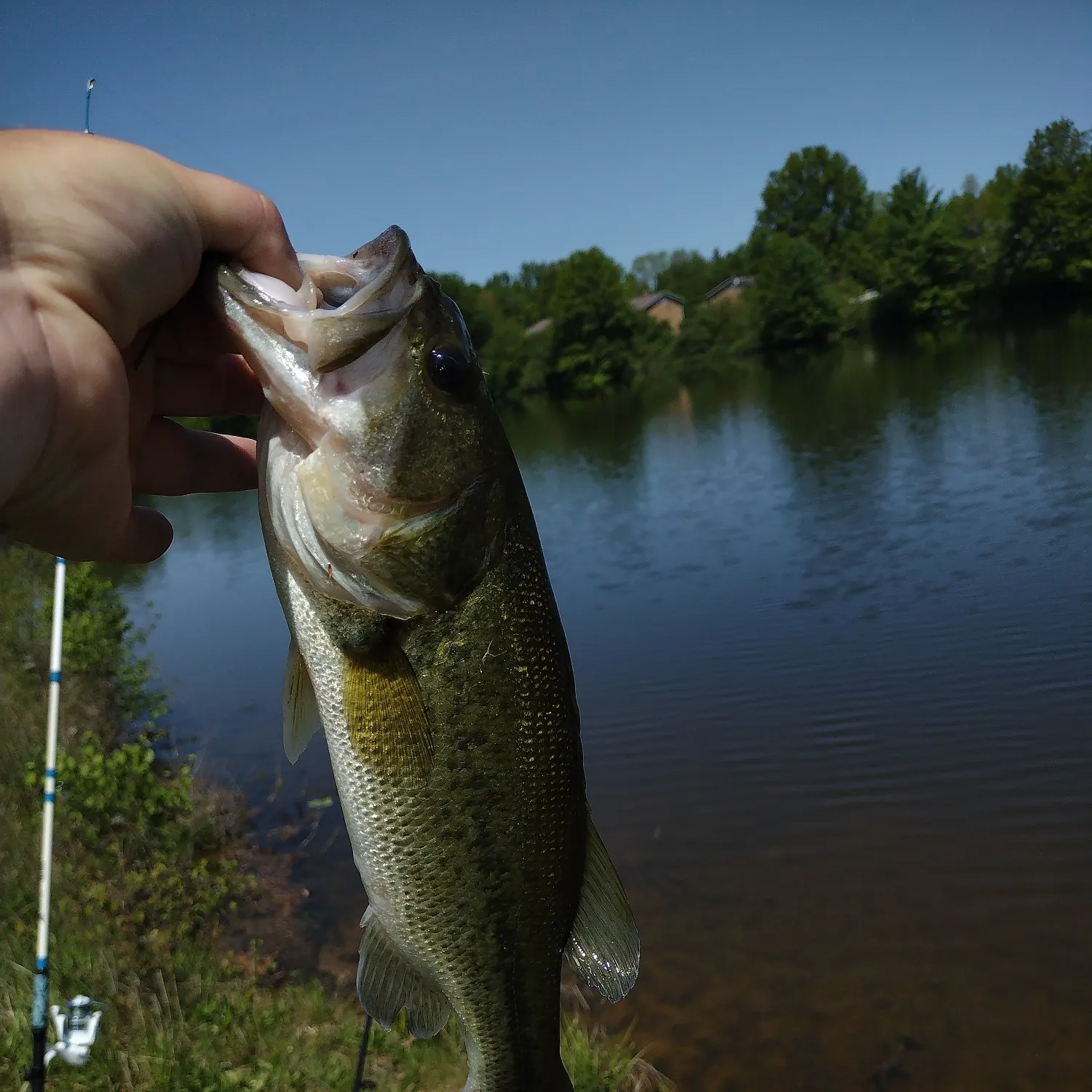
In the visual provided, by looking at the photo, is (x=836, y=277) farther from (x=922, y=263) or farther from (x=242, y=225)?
(x=242, y=225)

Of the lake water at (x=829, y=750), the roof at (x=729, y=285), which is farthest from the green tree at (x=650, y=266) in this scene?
the lake water at (x=829, y=750)

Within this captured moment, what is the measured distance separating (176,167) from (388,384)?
2.01 ft

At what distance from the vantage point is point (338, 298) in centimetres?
190

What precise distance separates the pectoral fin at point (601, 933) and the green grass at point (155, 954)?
7.87 ft

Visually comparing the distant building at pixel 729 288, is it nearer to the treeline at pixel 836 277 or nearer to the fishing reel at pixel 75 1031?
the treeline at pixel 836 277

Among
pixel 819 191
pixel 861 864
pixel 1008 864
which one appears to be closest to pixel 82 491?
pixel 861 864

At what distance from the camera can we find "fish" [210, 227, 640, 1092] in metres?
1.83

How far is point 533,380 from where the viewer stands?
217 ft

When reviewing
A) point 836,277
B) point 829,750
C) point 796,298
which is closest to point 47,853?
point 829,750

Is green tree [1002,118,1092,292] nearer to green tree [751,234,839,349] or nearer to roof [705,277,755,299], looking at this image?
green tree [751,234,839,349]

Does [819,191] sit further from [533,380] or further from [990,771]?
[990,771]

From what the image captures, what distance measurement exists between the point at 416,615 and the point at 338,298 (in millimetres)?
706

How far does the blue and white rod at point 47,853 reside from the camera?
3623 millimetres

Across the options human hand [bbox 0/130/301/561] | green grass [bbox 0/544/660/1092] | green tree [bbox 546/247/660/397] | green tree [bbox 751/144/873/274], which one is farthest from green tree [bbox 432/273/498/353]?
human hand [bbox 0/130/301/561]
